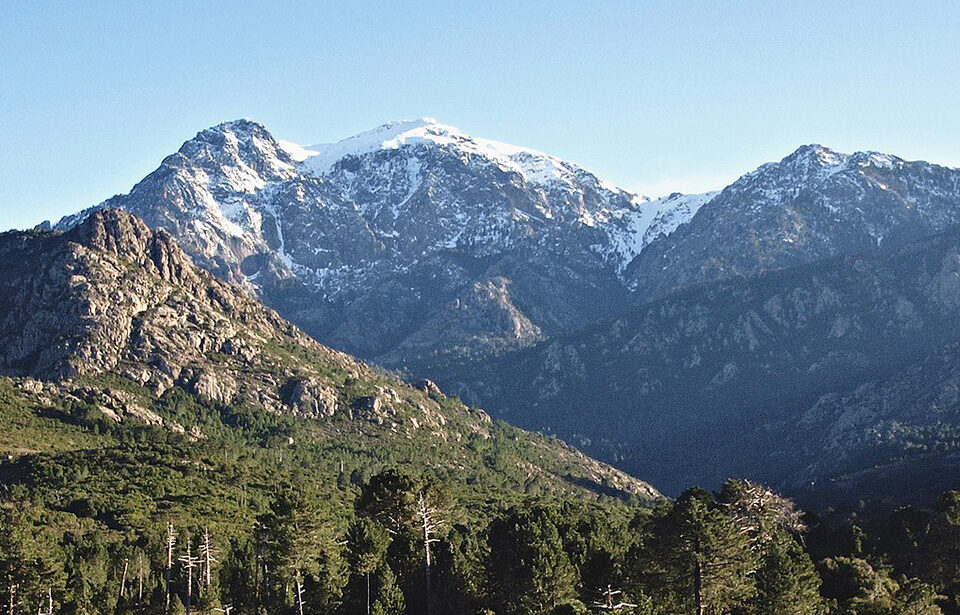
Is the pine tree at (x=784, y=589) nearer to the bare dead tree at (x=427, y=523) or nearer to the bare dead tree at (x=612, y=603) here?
the bare dead tree at (x=612, y=603)

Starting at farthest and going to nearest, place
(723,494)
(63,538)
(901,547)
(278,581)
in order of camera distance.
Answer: (63,538) < (901,547) < (723,494) < (278,581)

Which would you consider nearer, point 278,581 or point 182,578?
point 278,581

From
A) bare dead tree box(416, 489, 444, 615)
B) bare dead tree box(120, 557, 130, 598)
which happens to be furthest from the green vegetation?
bare dead tree box(120, 557, 130, 598)

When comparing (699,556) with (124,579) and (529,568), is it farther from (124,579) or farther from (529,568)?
(124,579)

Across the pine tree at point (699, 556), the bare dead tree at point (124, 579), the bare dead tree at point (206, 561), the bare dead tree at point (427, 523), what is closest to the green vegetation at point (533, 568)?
the pine tree at point (699, 556)

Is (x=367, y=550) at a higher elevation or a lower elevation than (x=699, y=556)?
higher

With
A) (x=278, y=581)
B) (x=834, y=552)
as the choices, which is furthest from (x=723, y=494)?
(x=278, y=581)

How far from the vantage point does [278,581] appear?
11469 cm

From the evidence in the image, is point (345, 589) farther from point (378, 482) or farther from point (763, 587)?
point (763, 587)

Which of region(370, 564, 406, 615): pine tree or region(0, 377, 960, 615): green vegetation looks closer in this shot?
region(0, 377, 960, 615): green vegetation

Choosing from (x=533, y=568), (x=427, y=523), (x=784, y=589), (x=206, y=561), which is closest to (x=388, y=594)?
(x=427, y=523)

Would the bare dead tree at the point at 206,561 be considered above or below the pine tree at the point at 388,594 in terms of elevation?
above

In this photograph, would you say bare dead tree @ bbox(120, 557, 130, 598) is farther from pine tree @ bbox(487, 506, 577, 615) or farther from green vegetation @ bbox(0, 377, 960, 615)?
pine tree @ bbox(487, 506, 577, 615)

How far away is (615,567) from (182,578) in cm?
7056
